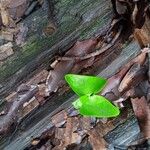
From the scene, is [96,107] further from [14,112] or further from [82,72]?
[14,112]

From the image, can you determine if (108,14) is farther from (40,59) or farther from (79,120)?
(79,120)

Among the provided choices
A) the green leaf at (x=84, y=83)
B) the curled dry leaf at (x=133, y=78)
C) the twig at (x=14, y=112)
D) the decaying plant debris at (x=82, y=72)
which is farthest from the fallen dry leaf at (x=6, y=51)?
the curled dry leaf at (x=133, y=78)

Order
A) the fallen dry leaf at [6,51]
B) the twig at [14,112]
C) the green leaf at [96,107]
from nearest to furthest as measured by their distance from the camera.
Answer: the green leaf at [96,107] < the twig at [14,112] < the fallen dry leaf at [6,51]

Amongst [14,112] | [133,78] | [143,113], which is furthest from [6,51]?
[143,113]

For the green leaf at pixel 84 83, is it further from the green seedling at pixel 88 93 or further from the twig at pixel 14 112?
the twig at pixel 14 112

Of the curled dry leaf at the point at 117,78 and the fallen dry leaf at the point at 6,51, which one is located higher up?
the fallen dry leaf at the point at 6,51

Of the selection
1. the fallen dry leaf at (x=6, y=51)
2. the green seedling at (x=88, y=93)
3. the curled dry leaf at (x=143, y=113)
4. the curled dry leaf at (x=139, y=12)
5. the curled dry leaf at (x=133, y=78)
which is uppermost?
the fallen dry leaf at (x=6, y=51)
